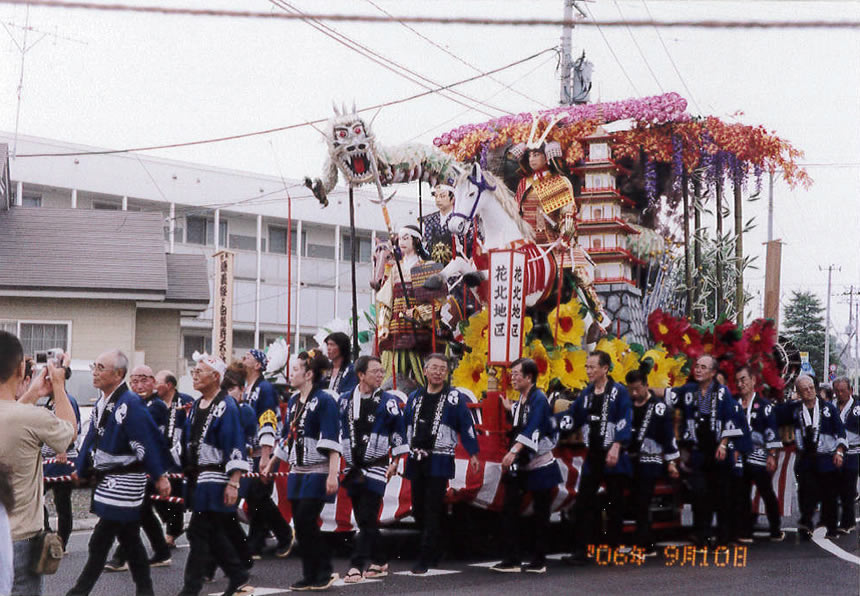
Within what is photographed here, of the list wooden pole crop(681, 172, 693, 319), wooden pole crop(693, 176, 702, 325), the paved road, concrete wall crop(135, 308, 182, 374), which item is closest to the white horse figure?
wooden pole crop(681, 172, 693, 319)

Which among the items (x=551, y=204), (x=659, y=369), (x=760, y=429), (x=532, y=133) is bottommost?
(x=760, y=429)

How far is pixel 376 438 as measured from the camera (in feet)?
26.9

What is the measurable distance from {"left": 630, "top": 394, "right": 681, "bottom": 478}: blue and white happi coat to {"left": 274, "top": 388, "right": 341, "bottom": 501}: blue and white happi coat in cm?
311

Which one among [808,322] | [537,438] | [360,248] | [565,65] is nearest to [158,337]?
[565,65]

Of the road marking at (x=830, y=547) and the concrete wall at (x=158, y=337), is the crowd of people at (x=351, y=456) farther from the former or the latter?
the concrete wall at (x=158, y=337)

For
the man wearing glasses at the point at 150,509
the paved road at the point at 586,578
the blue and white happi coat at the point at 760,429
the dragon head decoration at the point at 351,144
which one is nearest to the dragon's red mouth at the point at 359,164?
the dragon head decoration at the point at 351,144

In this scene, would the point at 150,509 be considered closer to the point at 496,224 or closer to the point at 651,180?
the point at 496,224

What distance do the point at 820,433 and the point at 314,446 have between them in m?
6.72

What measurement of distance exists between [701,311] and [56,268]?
12.7m

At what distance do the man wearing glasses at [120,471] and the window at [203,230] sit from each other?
28.8 meters

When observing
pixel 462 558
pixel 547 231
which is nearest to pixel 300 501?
pixel 462 558

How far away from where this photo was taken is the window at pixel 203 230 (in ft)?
115

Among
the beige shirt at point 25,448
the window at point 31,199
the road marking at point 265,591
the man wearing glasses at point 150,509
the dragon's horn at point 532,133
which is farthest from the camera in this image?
the window at point 31,199

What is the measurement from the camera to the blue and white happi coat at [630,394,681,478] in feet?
31.4
